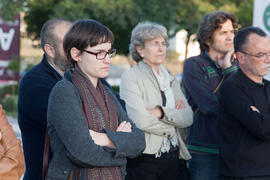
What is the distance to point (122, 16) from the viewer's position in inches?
791

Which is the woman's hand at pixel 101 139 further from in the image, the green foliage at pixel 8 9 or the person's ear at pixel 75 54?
the green foliage at pixel 8 9

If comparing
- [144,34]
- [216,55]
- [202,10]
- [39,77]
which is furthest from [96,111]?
[202,10]

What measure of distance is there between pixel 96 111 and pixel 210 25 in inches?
75.9

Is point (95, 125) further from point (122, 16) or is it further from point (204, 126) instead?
point (122, 16)

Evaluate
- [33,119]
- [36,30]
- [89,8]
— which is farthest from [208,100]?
[36,30]

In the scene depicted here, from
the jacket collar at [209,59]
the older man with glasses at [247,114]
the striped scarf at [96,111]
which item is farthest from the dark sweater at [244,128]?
the striped scarf at [96,111]

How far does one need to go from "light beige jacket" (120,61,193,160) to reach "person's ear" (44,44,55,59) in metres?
0.78

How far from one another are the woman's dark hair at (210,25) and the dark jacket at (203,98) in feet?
0.54

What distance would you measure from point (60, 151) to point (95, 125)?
10.9 inches

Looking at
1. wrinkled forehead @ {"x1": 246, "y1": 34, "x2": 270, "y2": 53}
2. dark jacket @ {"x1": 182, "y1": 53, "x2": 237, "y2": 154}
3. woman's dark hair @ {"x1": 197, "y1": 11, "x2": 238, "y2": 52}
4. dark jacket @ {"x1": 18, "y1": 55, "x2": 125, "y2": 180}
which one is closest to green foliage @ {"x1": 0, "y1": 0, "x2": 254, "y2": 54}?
woman's dark hair @ {"x1": 197, "y1": 11, "x2": 238, "y2": 52}

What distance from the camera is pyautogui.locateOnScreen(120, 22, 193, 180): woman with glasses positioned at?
158 inches

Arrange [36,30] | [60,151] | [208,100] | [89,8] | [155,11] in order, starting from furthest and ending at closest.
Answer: [36,30]
[155,11]
[89,8]
[208,100]
[60,151]

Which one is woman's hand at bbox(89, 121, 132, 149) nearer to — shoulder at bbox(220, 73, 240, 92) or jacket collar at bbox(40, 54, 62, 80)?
jacket collar at bbox(40, 54, 62, 80)

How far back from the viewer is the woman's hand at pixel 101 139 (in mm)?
2947
